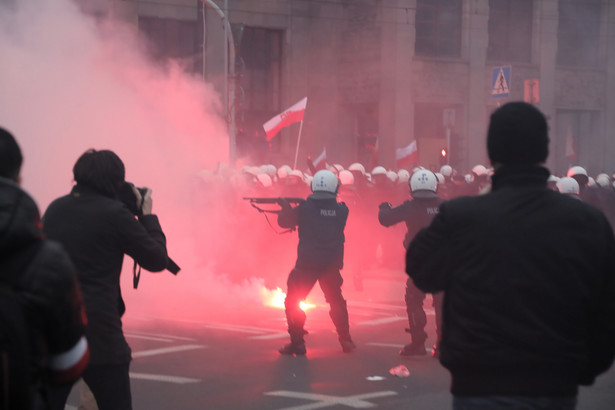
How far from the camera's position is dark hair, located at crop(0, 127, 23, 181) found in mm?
2520

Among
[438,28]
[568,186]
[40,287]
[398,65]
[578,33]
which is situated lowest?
[568,186]

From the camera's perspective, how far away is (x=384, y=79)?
31.8 metres

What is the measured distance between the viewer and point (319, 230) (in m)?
8.88

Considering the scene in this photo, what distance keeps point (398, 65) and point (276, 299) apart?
1995 cm

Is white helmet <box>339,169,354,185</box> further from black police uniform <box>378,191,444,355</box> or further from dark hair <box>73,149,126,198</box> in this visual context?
dark hair <box>73,149,126,198</box>

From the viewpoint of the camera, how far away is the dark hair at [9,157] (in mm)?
2520

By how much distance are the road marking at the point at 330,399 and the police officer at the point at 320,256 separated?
5.90ft

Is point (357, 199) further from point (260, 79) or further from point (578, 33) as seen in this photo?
point (578, 33)

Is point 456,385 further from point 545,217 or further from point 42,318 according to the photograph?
point 42,318

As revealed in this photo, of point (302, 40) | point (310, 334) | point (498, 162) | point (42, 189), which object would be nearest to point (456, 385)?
point (498, 162)

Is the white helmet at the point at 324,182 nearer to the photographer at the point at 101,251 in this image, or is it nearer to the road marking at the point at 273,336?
the road marking at the point at 273,336

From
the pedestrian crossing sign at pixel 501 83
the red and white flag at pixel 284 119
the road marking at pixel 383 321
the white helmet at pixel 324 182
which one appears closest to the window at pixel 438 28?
the red and white flag at pixel 284 119

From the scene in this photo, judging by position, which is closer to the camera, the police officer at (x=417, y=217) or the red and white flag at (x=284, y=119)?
the police officer at (x=417, y=217)

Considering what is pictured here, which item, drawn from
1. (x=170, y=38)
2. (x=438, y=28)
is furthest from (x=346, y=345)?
(x=438, y=28)
